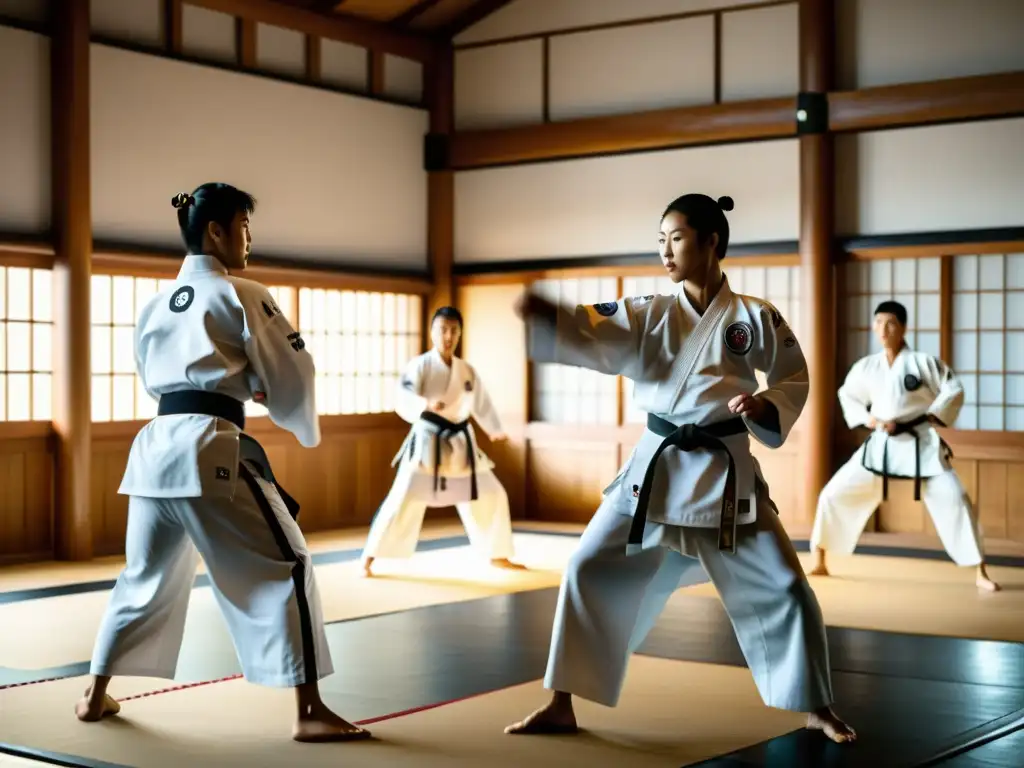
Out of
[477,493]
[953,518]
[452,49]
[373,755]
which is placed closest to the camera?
[373,755]

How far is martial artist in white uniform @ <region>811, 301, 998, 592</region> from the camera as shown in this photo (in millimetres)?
6434

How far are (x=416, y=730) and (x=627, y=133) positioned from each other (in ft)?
19.4

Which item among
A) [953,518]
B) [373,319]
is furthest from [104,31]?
[953,518]

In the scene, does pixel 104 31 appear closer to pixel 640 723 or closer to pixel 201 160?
pixel 201 160

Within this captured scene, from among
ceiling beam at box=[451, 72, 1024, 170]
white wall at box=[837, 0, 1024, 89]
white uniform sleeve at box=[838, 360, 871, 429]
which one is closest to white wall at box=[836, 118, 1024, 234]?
ceiling beam at box=[451, 72, 1024, 170]

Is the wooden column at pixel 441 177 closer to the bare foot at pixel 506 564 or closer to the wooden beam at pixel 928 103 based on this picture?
the wooden beam at pixel 928 103

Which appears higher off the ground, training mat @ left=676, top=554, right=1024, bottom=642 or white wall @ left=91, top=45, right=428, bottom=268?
white wall @ left=91, top=45, right=428, bottom=268

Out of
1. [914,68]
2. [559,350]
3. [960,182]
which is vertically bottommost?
[559,350]

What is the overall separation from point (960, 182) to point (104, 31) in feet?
15.7

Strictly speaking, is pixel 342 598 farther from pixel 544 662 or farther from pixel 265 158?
pixel 265 158

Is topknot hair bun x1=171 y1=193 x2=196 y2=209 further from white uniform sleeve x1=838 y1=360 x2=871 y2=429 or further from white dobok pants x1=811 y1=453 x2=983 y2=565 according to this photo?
white uniform sleeve x1=838 y1=360 x2=871 y2=429

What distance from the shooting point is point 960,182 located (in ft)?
26.0

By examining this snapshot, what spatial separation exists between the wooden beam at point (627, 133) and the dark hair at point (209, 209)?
5312 millimetres

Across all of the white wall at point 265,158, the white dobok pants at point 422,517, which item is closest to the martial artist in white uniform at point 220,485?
the white dobok pants at point 422,517
